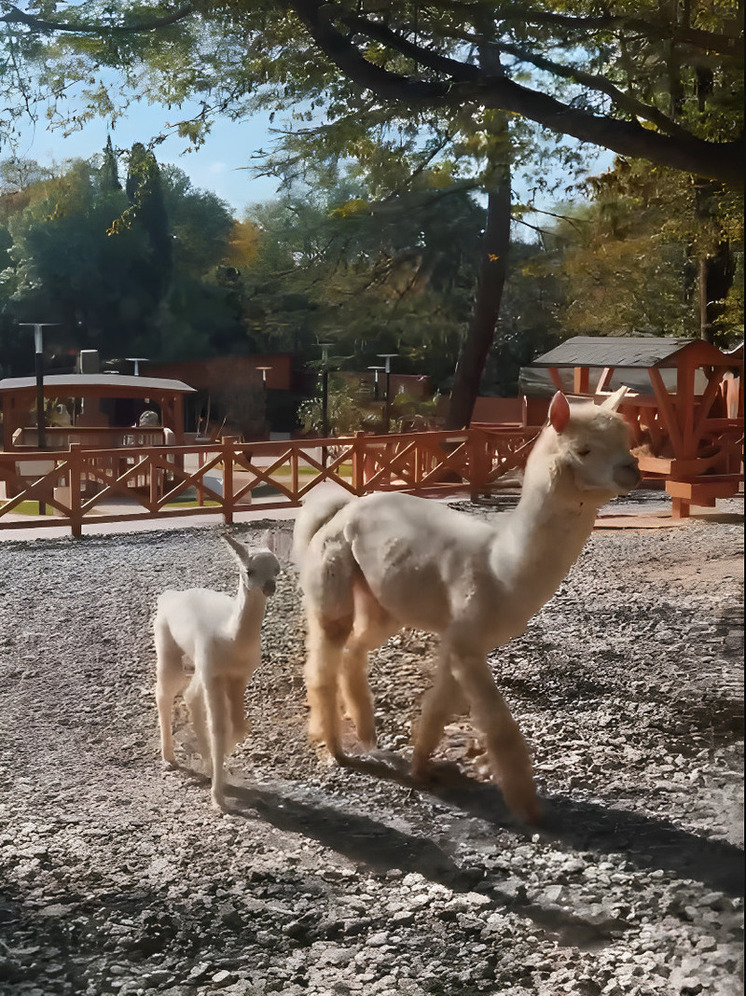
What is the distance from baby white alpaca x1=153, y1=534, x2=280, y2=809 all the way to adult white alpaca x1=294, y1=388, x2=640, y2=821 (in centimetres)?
7

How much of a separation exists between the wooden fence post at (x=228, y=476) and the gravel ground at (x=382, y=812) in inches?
1.2

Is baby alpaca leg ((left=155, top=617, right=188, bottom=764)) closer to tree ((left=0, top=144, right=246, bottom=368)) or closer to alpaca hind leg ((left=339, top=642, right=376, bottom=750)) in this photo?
alpaca hind leg ((left=339, top=642, right=376, bottom=750))

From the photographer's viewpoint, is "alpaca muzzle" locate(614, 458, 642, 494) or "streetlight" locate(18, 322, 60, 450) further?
"streetlight" locate(18, 322, 60, 450)

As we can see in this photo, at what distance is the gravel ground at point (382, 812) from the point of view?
1061 mm

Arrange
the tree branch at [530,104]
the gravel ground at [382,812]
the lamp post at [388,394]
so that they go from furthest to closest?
the lamp post at [388,394] < the gravel ground at [382,812] < the tree branch at [530,104]

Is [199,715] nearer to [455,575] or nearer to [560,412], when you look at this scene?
[455,575]

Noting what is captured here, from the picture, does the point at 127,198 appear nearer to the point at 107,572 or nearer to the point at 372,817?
the point at 107,572

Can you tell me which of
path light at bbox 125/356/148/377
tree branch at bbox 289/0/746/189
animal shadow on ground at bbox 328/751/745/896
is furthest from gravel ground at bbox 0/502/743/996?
tree branch at bbox 289/0/746/189

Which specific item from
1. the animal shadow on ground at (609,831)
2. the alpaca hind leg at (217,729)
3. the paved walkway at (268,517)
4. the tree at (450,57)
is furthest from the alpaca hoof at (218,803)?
the tree at (450,57)

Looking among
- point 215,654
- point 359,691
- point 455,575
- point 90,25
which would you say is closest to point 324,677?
point 359,691

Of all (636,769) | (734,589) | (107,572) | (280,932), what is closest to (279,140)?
(107,572)

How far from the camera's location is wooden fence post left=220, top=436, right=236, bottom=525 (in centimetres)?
128

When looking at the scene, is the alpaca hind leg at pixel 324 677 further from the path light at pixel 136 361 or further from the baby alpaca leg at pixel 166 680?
the path light at pixel 136 361

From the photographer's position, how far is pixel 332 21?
1148 millimetres
